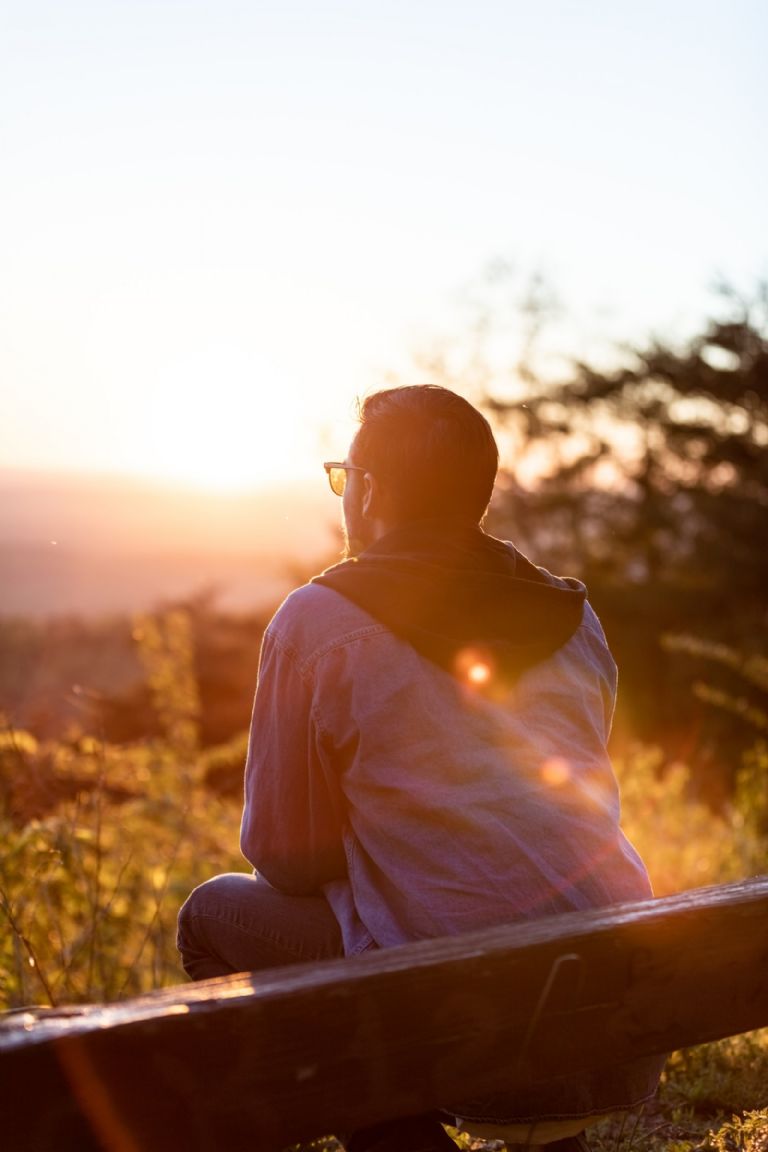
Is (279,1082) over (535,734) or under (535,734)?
under

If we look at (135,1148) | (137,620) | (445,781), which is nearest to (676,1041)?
(445,781)

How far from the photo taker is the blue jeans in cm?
240

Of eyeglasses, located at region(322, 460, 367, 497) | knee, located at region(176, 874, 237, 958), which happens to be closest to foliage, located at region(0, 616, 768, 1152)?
knee, located at region(176, 874, 237, 958)

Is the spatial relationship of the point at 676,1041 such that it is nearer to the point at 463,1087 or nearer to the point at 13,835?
the point at 463,1087

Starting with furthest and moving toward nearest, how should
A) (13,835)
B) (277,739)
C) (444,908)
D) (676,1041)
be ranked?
(13,835), (277,739), (444,908), (676,1041)

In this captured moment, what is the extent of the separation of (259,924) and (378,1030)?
3.16ft

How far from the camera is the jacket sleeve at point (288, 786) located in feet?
7.35

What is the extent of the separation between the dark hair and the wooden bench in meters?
0.88

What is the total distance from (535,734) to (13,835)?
2.62 metres

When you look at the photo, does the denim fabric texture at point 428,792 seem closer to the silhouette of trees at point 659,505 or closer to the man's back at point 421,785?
the man's back at point 421,785

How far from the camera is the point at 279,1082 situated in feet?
4.76

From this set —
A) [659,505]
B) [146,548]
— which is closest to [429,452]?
[659,505]

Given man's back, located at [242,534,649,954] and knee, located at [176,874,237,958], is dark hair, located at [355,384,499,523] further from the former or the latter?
knee, located at [176,874,237,958]

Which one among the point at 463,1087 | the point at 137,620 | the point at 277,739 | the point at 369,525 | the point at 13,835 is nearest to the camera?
the point at 463,1087
